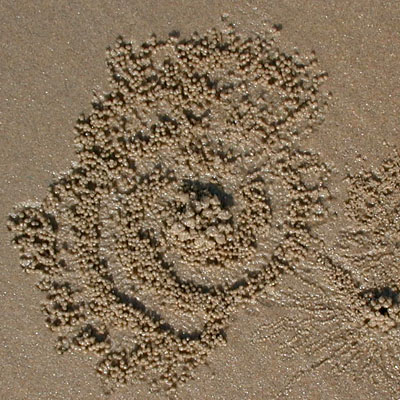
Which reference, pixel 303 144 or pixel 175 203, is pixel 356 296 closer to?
pixel 303 144

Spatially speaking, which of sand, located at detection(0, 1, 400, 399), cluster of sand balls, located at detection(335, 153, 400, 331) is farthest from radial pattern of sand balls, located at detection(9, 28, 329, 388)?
cluster of sand balls, located at detection(335, 153, 400, 331)

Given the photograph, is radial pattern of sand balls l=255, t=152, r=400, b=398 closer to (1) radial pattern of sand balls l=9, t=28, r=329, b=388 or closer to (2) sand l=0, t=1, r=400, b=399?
(2) sand l=0, t=1, r=400, b=399

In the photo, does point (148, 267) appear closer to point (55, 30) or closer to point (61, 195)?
point (61, 195)

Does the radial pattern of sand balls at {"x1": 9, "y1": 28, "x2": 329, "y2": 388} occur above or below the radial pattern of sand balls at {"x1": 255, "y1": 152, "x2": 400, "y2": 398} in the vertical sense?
above

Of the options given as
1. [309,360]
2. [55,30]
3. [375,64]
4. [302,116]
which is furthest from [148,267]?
[375,64]

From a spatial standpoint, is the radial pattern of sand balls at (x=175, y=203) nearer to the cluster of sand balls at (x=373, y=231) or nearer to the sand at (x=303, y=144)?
the sand at (x=303, y=144)

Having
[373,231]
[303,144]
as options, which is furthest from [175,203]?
[373,231]

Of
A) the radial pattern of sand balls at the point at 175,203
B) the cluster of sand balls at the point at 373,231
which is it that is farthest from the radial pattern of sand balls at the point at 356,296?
the radial pattern of sand balls at the point at 175,203
